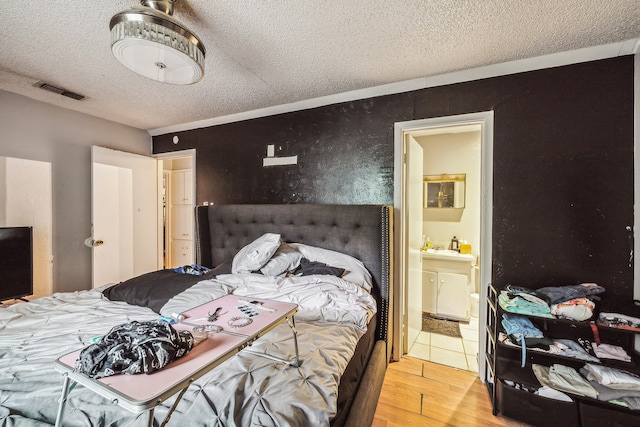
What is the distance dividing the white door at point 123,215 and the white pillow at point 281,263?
218 centimetres

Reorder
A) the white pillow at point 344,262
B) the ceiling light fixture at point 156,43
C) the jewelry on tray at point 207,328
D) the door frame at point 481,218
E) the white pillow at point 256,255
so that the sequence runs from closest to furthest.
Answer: the jewelry on tray at point 207,328
the ceiling light fixture at point 156,43
the door frame at point 481,218
the white pillow at point 344,262
the white pillow at point 256,255

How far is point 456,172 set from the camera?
360cm

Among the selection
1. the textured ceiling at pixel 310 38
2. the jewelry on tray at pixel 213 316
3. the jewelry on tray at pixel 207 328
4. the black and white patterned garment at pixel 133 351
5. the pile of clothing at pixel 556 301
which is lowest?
the pile of clothing at pixel 556 301

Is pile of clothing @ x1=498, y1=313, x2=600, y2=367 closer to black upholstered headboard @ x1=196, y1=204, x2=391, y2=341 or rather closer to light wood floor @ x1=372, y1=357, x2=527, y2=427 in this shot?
light wood floor @ x1=372, y1=357, x2=527, y2=427

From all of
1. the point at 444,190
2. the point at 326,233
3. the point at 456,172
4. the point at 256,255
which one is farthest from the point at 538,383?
the point at 456,172

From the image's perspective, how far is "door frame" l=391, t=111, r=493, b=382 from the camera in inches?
81.7

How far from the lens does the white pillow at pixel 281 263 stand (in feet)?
7.48

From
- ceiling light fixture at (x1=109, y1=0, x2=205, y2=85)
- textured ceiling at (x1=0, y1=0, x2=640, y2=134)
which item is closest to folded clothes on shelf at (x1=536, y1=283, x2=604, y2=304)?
textured ceiling at (x1=0, y1=0, x2=640, y2=134)

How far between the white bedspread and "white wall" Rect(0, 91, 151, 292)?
1.24m

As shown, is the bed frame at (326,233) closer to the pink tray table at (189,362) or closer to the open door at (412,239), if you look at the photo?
the open door at (412,239)

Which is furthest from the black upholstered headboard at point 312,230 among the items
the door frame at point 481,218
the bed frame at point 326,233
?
the door frame at point 481,218

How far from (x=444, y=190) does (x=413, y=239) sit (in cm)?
135

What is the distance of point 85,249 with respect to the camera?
306 centimetres

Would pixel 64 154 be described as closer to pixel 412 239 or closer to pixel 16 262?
pixel 16 262
